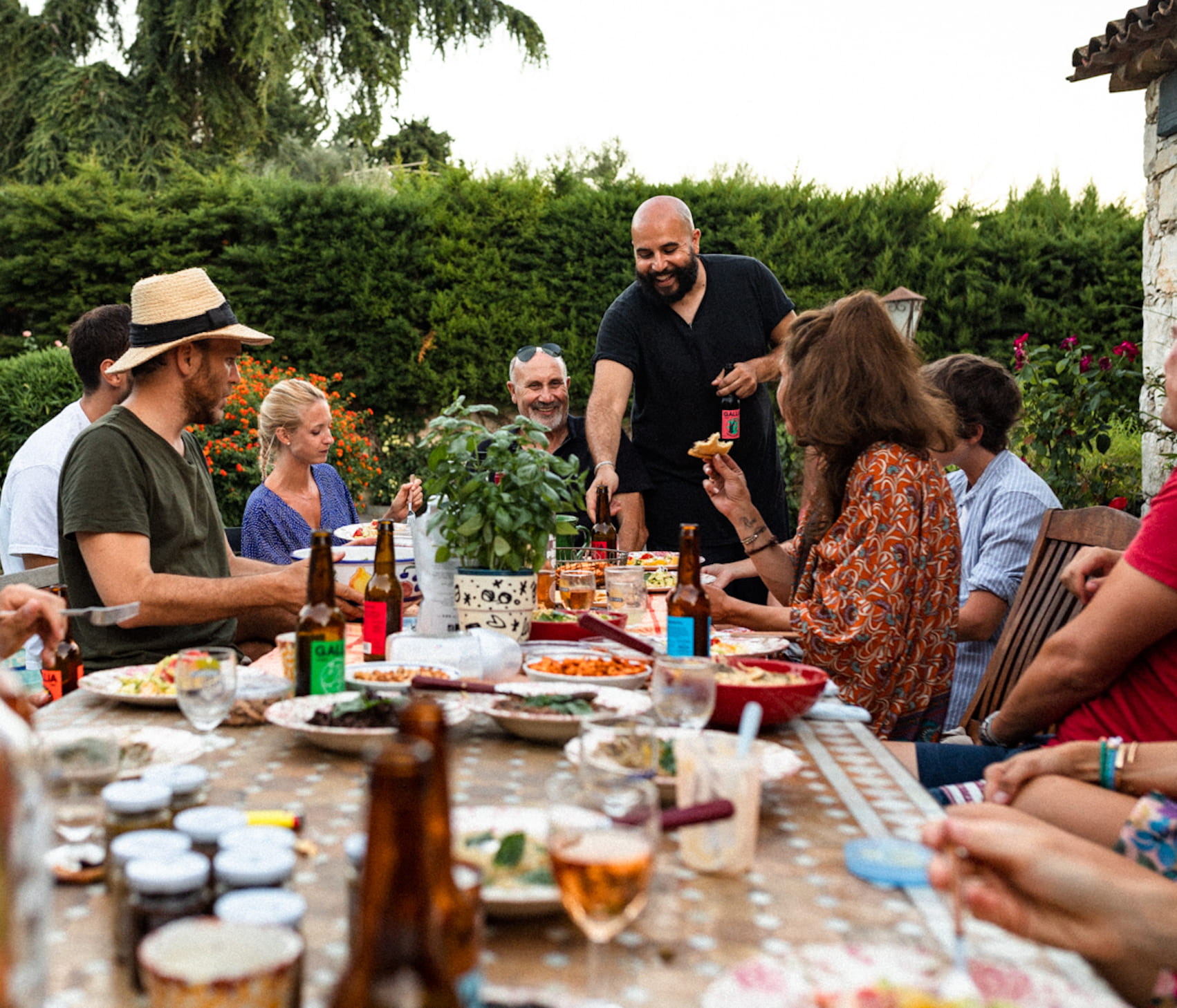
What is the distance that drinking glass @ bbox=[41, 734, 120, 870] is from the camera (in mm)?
1127

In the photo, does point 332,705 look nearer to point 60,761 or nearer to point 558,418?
point 60,761

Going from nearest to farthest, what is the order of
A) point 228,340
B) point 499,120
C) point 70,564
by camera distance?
point 70,564 < point 228,340 < point 499,120

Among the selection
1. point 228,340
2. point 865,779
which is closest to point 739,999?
point 865,779

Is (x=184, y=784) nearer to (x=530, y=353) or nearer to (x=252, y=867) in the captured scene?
(x=252, y=867)

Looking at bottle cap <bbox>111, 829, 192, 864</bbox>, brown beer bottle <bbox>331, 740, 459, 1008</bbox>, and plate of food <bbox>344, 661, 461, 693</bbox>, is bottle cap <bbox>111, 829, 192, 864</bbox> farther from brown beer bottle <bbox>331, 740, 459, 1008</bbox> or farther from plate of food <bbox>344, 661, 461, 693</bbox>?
plate of food <bbox>344, 661, 461, 693</bbox>

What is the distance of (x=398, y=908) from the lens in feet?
2.00

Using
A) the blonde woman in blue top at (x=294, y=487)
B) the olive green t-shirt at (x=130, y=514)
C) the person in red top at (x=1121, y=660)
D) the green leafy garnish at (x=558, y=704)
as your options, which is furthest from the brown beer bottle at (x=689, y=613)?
the blonde woman in blue top at (x=294, y=487)

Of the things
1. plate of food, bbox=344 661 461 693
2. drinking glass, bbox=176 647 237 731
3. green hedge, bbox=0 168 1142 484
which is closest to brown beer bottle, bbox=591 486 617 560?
plate of food, bbox=344 661 461 693

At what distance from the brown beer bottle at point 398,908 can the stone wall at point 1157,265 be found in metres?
6.30

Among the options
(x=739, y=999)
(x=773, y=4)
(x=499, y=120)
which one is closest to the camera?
(x=739, y=999)

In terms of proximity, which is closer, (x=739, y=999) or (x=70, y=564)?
(x=739, y=999)

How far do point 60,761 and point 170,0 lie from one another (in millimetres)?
16890

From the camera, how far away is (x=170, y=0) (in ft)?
49.7

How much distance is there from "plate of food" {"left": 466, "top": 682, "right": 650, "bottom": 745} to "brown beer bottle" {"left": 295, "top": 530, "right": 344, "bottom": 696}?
26cm
